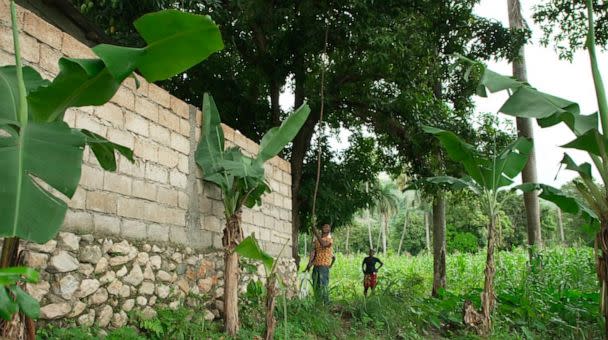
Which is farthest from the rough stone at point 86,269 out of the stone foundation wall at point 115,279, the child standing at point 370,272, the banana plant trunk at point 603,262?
the child standing at point 370,272

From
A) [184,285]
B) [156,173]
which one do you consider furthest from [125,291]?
[156,173]

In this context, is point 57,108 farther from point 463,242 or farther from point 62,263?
point 463,242

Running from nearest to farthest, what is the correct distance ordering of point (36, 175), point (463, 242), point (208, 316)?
point (36, 175) → point (208, 316) → point (463, 242)

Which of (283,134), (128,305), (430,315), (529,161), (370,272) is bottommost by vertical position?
(430,315)

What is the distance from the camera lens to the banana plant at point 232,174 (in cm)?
574

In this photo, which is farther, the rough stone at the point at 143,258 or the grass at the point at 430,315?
the grass at the point at 430,315

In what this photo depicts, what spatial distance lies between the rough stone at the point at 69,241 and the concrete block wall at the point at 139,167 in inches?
3.1

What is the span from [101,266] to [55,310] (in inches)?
24.0

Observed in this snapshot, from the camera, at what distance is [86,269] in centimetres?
437

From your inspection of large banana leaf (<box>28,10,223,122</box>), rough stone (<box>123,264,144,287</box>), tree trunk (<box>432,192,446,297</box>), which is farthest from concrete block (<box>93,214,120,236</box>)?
tree trunk (<box>432,192,446,297</box>)

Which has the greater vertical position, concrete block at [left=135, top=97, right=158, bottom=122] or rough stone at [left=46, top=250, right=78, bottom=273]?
concrete block at [left=135, top=97, right=158, bottom=122]

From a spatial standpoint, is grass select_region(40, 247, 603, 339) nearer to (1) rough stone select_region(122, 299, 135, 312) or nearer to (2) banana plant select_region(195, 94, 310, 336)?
(1) rough stone select_region(122, 299, 135, 312)

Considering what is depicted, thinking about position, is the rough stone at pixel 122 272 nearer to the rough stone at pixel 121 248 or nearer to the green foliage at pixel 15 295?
the rough stone at pixel 121 248

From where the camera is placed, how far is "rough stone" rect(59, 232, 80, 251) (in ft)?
13.6
